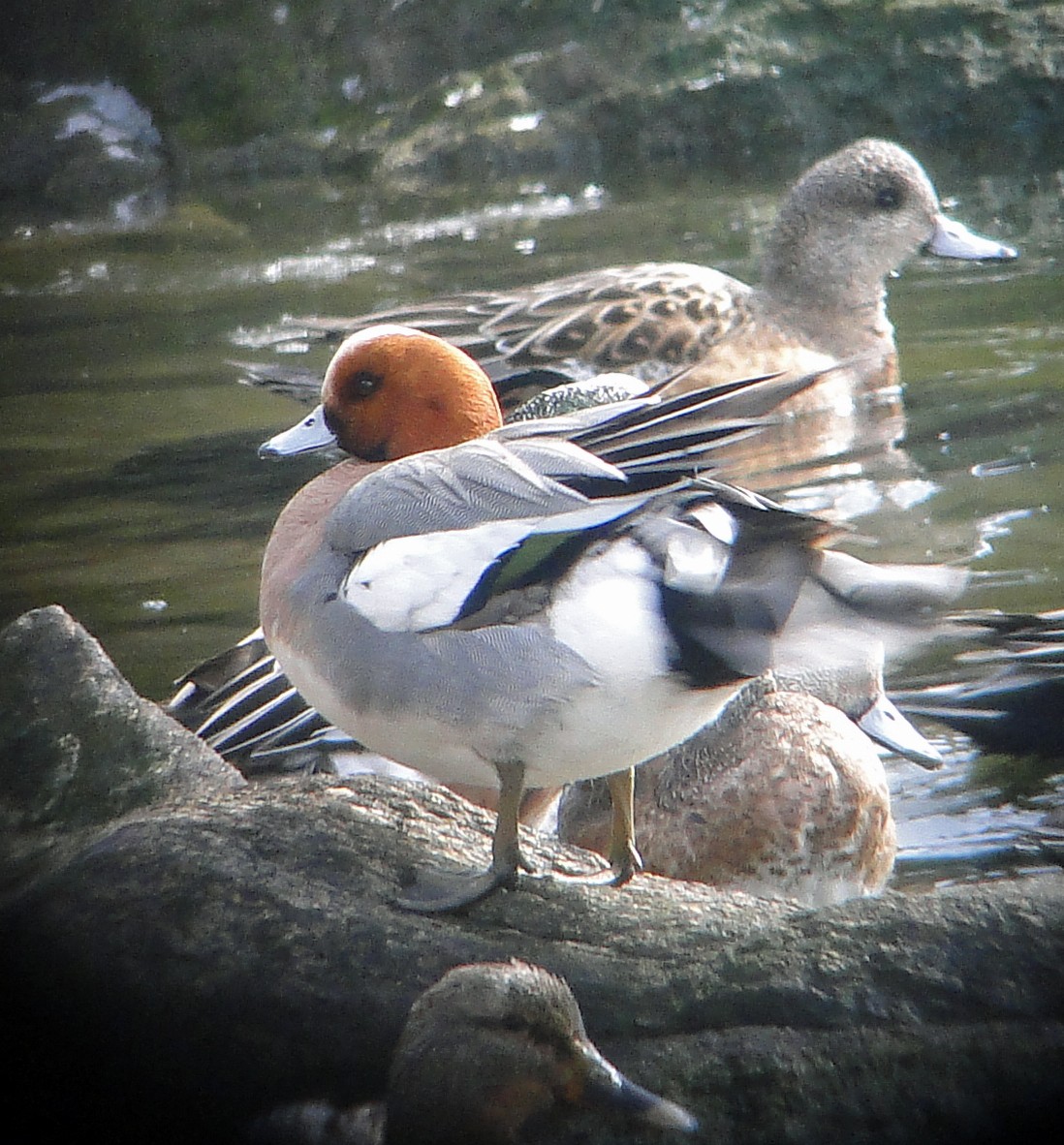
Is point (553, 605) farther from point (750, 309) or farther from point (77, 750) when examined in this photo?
point (750, 309)

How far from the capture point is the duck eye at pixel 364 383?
125 inches

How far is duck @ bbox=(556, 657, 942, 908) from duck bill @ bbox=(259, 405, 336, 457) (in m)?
0.93

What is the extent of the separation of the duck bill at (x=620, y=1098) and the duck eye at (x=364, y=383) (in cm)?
146

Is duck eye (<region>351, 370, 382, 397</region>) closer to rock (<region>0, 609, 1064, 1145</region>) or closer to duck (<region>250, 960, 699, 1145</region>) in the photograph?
rock (<region>0, 609, 1064, 1145</region>)

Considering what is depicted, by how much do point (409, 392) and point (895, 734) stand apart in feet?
4.58

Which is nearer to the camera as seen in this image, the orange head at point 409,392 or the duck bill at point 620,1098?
the duck bill at point 620,1098

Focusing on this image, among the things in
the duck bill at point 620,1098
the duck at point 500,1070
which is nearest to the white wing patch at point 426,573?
the duck at point 500,1070

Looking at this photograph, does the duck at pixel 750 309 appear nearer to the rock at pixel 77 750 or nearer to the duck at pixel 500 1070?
the rock at pixel 77 750

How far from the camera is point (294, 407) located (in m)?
7.18

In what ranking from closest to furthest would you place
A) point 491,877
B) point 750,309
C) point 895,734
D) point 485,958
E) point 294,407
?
point 485,958, point 491,877, point 895,734, point 750,309, point 294,407

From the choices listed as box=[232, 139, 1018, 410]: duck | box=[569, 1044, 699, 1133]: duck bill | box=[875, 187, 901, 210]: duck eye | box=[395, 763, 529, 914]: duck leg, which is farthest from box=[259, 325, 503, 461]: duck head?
box=[875, 187, 901, 210]: duck eye

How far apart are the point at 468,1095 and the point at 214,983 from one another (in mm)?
554

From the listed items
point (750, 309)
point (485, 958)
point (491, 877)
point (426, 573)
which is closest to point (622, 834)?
point (491, 877)

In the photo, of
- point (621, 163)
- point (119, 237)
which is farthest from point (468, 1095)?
point (621, 163)
